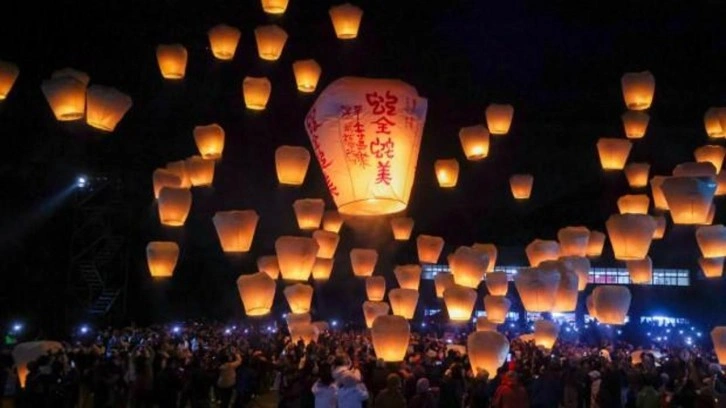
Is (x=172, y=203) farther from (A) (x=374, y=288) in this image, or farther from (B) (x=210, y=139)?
(A) (x=374, y=288)

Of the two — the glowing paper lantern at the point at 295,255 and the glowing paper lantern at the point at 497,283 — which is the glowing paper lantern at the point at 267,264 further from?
the glowing paper lantern at the point at 497,283

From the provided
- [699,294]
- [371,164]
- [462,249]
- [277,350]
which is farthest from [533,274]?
[699,294]

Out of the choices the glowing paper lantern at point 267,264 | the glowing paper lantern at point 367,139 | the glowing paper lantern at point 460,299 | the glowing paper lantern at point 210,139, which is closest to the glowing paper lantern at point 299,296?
the glowing paper lantern at point 267,264

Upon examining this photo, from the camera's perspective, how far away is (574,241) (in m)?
16.1

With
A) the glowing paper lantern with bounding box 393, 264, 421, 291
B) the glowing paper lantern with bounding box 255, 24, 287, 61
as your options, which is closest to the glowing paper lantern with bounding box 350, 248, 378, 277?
the glowing paper lantern with bounding box 393, 264, 421, 291

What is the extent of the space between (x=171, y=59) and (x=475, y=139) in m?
5.64

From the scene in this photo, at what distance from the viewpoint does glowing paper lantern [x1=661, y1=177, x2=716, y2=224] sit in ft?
37.6

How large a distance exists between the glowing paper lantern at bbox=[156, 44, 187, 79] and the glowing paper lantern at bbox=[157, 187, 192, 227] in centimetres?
196

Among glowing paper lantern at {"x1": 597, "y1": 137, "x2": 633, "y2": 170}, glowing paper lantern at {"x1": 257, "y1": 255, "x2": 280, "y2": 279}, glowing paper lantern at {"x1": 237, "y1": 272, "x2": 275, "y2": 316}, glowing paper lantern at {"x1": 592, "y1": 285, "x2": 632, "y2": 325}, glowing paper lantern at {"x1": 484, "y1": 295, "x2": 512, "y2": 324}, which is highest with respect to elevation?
glowing paper lantern at {"x1": 597, "y1": 137, "x2": 633, "y2": 170}

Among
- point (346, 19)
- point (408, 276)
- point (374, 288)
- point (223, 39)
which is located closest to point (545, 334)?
point (408, 276)

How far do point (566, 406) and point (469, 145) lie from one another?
5.75 metres

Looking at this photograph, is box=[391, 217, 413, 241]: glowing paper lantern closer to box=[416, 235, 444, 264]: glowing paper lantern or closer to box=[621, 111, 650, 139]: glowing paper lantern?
box=[416, 235, 444, 264]: glowing paper lantern

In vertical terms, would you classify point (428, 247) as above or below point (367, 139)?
above

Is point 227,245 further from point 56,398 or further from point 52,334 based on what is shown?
point 52,334
